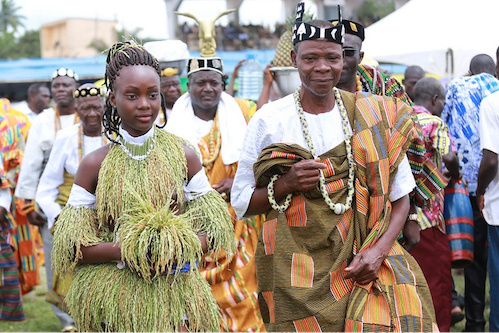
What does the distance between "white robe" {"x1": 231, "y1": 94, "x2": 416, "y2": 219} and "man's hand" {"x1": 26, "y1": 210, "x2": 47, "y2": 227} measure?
405cm

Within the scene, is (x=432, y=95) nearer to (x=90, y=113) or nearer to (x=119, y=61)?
(x=90, y=113)

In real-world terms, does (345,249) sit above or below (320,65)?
below

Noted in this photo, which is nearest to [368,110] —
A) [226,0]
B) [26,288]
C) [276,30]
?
[26,288]

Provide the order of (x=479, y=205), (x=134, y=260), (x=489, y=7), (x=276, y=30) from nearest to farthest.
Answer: (x=134, y=260), (x=479, y=205), (x=489, y=7), (x=276, y=30)

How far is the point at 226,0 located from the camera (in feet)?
98.1

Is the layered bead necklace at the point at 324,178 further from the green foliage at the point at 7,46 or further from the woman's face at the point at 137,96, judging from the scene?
the green foliage at the point at 7,46

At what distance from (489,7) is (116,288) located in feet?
29.9

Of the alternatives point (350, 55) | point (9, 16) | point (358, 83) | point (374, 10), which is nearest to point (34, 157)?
point (358, 83)

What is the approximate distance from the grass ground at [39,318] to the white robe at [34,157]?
1485 mm

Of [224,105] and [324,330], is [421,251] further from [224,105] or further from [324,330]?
[324,330]

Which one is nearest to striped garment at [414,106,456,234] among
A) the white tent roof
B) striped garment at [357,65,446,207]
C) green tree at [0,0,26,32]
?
striped garment at [357,65,446,207]

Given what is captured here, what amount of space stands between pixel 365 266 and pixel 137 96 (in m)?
1.42

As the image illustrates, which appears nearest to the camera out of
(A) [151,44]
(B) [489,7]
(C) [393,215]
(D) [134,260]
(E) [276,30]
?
(D) [134,260]

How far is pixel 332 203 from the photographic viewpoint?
3.76m
